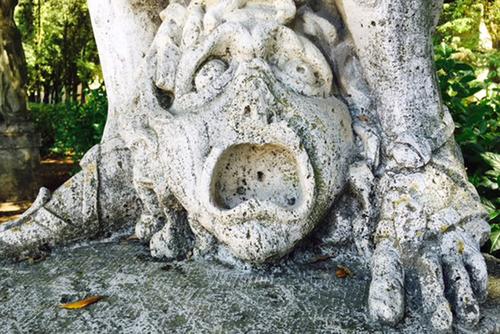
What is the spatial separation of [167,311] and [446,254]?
87 cm

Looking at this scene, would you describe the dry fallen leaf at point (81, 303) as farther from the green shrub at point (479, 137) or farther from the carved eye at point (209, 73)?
the green shrub at point (479, 137)

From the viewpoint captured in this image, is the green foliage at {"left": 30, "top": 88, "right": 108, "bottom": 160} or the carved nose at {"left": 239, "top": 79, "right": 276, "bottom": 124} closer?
the carved nose at {"left": 239, "top": 79, "right": 276, "bottom": 124}

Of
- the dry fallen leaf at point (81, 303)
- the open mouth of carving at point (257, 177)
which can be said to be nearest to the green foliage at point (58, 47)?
the open mouth of carving at point (257, 177)

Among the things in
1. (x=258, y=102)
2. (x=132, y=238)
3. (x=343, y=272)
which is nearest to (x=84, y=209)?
(x=132, y=238)

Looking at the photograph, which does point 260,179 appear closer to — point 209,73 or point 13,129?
point 209,73

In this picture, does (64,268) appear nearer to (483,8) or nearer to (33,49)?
(483,8)

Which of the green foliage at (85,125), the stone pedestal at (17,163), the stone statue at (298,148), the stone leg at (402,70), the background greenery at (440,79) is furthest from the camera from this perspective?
the stone pedestal at (17,163)

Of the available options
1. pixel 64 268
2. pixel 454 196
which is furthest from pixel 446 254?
pixel 64 268

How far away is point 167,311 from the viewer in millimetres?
1613

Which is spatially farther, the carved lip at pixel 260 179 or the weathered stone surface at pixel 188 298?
the carved lip at pixel 260 179

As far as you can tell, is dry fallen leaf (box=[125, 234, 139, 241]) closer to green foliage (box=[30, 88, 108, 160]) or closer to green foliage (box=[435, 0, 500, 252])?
green foliage (box=[435, 0, 500, 252])

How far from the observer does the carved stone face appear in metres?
1.81

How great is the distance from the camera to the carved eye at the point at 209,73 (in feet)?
6.39

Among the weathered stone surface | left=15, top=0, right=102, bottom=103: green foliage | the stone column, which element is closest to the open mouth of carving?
the weathered stone surface
